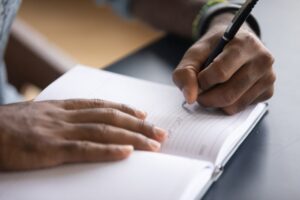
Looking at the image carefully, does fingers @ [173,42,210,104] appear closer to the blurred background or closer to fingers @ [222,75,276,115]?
fingers @ [222,75,276,115]

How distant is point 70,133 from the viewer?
0.70 meters

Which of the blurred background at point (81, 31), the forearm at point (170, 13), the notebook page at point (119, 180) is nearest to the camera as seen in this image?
the notebook page at point (119, 180)

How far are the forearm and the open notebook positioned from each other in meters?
0.26

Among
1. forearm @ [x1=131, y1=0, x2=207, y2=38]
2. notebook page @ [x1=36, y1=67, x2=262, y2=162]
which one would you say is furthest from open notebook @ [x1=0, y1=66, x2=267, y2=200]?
forearm @ [x1=131, y1=0, x2=207, y2=38]

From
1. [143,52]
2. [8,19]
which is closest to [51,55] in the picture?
[8,19]

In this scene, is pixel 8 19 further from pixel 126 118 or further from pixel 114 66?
pixel 126 118

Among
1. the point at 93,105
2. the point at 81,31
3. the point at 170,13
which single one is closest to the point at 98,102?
the point at 93,105

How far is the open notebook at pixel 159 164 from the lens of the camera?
620 mm

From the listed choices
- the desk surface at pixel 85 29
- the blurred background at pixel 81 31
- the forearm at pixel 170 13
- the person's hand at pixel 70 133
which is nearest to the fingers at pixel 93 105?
the person's hand at pixel 70 133

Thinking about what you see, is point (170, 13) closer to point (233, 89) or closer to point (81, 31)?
point (233, 89)

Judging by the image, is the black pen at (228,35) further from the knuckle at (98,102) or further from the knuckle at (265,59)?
the knuckle at (98,102)

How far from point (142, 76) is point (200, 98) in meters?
0.18

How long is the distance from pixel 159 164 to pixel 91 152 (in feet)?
0.29

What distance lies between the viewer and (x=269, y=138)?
2.54 ft
